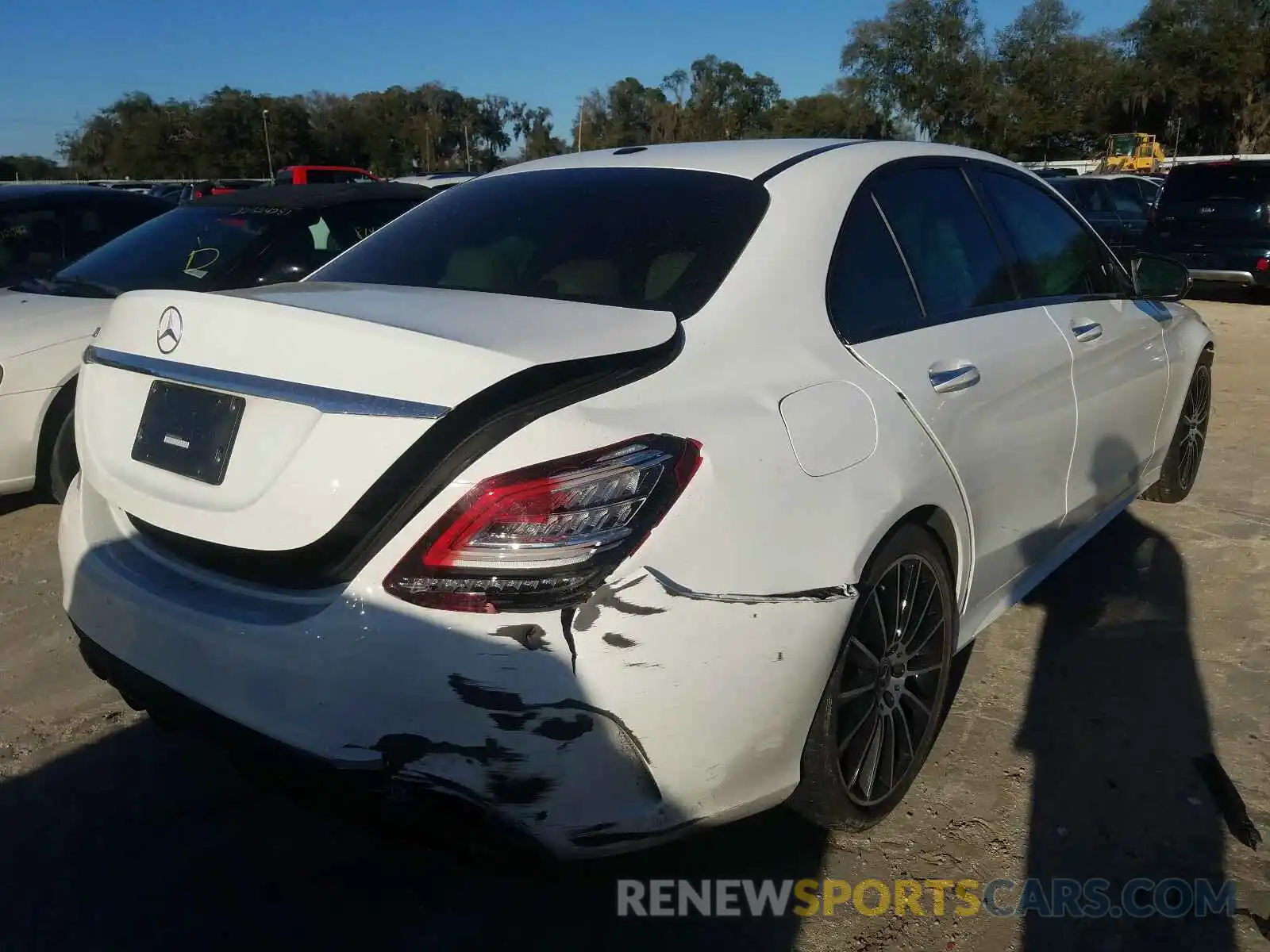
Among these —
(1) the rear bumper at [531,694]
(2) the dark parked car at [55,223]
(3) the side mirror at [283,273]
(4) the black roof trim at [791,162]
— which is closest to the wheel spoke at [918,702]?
(1) the rear bumper at [531,694]

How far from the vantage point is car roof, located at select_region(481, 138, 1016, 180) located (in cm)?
273

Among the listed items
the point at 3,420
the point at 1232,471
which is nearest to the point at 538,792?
the point at 3,420

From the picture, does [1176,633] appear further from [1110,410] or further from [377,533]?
[377,533]

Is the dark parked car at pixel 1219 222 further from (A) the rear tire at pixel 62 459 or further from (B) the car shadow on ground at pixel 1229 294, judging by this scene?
(A) the rear tire at pixel 62 459

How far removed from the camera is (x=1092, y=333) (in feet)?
11.4

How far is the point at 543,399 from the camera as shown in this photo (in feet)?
5.92

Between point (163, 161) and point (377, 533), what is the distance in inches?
2399

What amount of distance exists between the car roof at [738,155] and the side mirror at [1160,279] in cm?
136

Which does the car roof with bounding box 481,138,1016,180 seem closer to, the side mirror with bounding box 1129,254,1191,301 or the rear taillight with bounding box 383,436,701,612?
the rear taillight with bounding box 383,436,701,612

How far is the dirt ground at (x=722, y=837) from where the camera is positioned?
223cm

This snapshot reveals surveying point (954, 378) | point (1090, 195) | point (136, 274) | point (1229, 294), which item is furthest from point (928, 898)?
point (1090, 195)

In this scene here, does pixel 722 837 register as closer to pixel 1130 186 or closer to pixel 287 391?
pixel 287 391

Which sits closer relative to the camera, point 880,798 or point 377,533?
point 377,533

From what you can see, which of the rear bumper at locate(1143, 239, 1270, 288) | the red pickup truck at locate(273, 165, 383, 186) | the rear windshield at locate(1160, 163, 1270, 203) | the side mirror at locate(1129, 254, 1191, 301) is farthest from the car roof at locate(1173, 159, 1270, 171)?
the red pickup truck at locate(273, 165, 383, 186)
